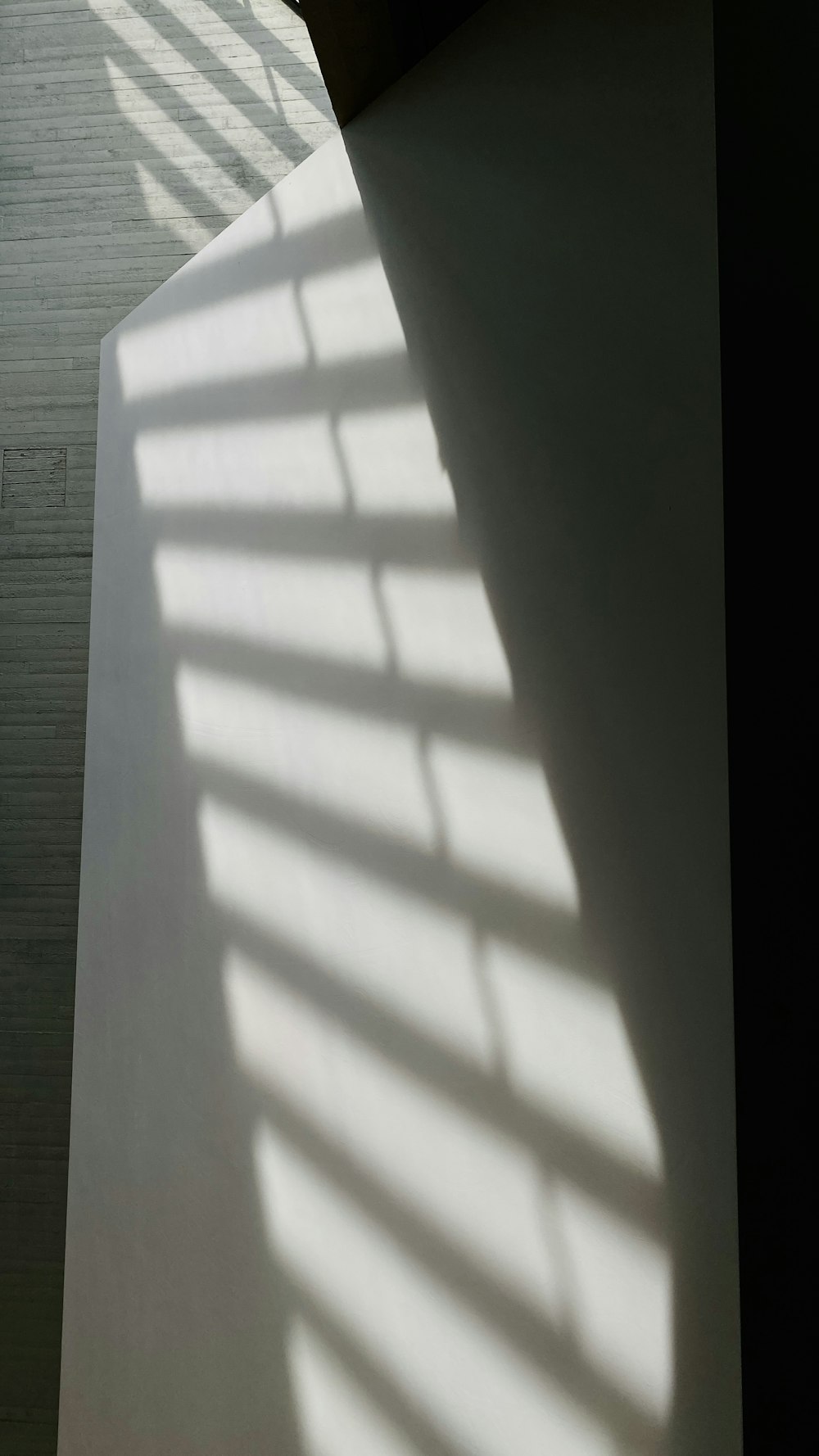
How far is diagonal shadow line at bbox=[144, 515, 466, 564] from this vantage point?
7.95ft

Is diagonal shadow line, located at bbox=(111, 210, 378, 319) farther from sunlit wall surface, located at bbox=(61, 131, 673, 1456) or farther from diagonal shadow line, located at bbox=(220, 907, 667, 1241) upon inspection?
diagonal shadow line, located at bbox=(220, 907, 667, 1241)

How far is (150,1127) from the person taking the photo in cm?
277

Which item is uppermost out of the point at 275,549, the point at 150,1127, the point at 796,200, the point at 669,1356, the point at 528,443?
the point at 796,200

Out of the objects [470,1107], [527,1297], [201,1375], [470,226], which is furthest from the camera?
[201,1375]

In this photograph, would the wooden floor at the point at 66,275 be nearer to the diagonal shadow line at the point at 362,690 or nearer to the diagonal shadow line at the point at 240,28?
the diagonal shadow line at the point at 240,28

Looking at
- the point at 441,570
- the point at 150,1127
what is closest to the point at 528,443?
the point at 441,570

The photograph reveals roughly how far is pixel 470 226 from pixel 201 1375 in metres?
2.72

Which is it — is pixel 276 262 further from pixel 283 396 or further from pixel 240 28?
pixel 240 28

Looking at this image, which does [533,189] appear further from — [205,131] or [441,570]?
[205,131]

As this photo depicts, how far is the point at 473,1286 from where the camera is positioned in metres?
2.15

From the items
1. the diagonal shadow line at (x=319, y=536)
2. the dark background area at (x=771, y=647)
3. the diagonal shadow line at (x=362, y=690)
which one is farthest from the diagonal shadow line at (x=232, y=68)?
the dark background area at (x=771, y=647)

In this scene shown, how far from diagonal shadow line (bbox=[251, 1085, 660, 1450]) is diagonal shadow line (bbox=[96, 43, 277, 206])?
340 centimetres

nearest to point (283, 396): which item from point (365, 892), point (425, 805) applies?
point (425, 805)

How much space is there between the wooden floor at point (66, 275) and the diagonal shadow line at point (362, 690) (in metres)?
1.49
